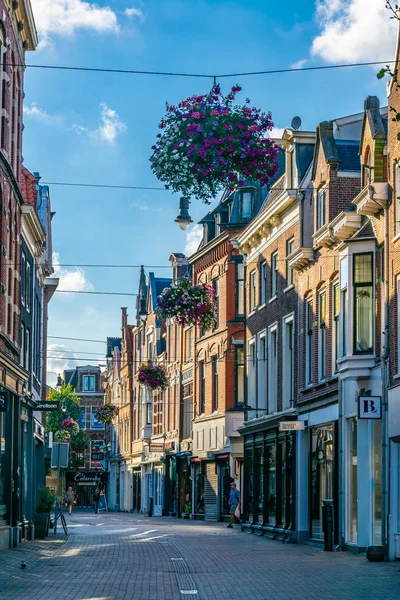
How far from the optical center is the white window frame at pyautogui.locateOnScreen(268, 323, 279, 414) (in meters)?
38.1

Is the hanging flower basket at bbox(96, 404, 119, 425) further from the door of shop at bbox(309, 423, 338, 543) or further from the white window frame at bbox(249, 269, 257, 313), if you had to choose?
the door of shop at bbox(309, 423, 338, 543)

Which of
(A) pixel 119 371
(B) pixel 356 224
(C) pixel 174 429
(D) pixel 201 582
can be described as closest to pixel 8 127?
(B) pixel 356 224

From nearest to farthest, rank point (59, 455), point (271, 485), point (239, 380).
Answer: point (59, 455) < point (271, 485) < point (239, 380)

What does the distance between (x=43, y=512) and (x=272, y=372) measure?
946cm

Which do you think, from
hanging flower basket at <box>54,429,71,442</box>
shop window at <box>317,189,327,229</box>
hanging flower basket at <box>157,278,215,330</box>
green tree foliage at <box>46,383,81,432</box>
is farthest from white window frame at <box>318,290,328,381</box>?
green tree foliage at <box>46,383,81,432</box>

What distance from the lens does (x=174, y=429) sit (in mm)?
64312

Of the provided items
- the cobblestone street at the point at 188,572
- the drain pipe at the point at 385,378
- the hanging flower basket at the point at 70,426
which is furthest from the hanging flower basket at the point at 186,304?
the hanging flower basket at the point at 70,426

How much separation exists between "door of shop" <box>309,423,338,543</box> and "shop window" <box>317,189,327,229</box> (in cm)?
553

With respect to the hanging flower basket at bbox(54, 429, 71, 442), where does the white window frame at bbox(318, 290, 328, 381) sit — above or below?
above

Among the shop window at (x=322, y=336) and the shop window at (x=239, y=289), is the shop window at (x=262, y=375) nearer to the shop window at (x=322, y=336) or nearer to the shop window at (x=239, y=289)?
the shop window at (x=322, y=336)

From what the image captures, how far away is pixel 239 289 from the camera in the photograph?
51656 millimetres

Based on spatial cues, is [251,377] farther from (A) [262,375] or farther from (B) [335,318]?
(B) [335,318]

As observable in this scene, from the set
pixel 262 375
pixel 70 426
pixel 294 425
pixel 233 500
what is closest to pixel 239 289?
pixel 233 500

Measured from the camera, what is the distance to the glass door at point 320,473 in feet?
99.5
